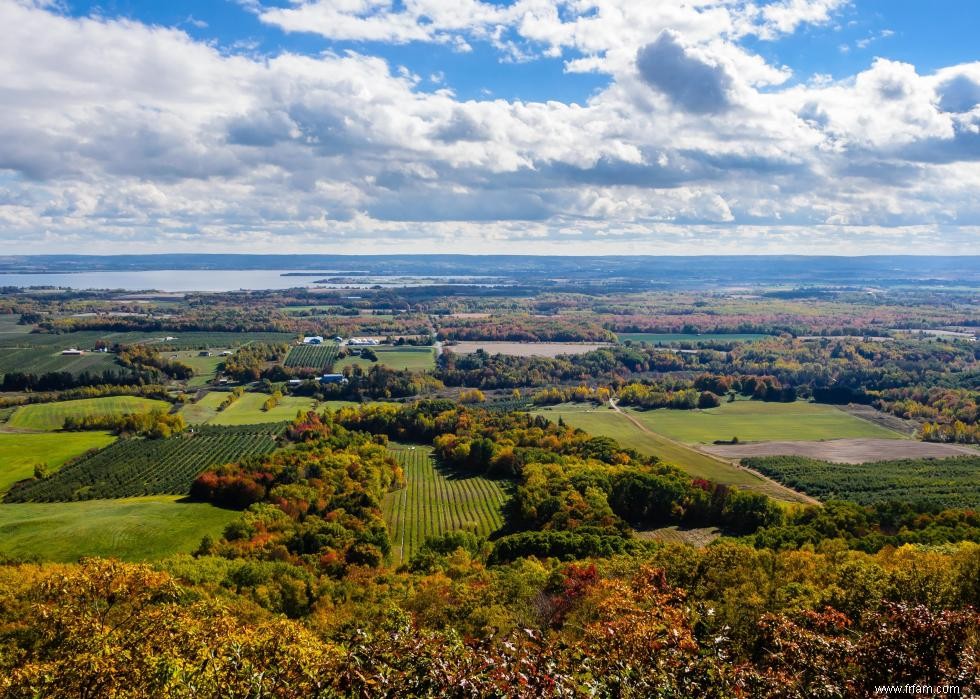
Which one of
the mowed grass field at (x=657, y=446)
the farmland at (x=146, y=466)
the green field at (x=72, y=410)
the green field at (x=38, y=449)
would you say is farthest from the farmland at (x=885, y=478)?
the green field at (x=72, y=410)

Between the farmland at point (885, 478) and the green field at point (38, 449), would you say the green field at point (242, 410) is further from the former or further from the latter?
the farmland at point (885, 478)

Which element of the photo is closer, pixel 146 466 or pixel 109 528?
pixel 109 528

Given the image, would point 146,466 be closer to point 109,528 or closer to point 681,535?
point 109,528

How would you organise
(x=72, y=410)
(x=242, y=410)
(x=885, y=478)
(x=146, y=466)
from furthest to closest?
(x=242, y=410), (x=72, y=410), (x=146, y=466), (x=885, y=478)

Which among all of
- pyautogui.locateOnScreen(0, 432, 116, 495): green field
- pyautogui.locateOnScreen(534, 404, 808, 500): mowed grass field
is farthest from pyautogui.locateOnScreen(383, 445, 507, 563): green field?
pyautogui.locateOnScreen(0, 432, 116, 495): green field

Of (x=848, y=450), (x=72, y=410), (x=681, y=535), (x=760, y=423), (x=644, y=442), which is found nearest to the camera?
(x=681, y=535)

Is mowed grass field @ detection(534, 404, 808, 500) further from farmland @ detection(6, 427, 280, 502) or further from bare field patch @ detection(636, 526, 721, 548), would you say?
farmland @ detection(6, 427, 280, 502)

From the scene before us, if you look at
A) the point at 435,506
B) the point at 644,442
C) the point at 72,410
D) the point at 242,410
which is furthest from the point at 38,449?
the point at 644,442
